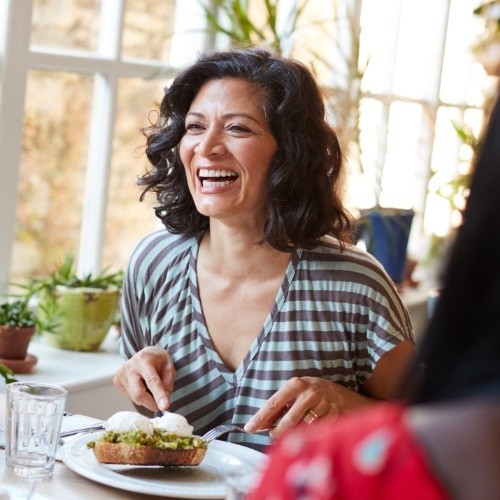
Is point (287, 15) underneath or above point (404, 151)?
above

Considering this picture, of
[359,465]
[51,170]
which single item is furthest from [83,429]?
[51,170]

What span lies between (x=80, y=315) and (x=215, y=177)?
1.02m

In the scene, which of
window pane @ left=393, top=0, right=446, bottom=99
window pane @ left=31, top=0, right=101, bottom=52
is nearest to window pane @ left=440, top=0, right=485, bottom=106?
window pane @ left=393, top=0, right=446, bottom=99

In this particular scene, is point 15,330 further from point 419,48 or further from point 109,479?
point 419,48

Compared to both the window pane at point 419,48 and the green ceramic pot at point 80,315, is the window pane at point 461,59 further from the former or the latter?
A: the green ceramic pot at point 80,315

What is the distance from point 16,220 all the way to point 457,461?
258 centimetres

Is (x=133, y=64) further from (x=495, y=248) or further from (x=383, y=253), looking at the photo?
(x=495, y=248)

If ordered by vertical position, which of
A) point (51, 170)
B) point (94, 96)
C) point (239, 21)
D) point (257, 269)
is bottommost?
point (257, 269)

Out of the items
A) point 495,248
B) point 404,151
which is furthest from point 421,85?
point 495,248

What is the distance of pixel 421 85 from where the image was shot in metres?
5.11

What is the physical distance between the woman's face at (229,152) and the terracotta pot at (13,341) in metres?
0.78

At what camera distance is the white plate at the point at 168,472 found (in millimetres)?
1505

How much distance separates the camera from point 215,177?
2.11 m

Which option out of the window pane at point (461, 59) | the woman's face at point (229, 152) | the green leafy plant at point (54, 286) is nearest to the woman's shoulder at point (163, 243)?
the woman's face at point (229, 152)
